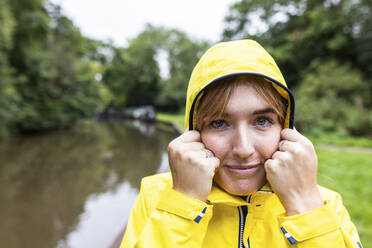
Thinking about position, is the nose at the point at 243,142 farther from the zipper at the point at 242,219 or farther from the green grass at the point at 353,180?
the green grass at the point at 353,180

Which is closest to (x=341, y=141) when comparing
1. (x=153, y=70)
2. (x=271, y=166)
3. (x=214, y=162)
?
(x=271, y=166)

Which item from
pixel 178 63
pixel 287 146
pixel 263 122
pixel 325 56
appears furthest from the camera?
pixel 178 63

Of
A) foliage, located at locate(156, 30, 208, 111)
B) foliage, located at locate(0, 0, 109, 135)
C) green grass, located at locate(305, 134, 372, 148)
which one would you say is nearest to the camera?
green grass, located at locate(305, 134, 372, 148)

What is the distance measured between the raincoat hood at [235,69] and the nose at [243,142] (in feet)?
0.84

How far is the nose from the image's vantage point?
1.04 metres

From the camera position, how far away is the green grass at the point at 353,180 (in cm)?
272

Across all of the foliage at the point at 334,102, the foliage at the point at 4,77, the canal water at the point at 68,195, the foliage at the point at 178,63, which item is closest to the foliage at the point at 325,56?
the foliage at the point at 334,102

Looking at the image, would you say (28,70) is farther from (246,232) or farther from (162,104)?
(162,104)

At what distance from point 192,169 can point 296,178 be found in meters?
0.44

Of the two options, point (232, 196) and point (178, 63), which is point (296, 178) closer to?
point (232, 196)

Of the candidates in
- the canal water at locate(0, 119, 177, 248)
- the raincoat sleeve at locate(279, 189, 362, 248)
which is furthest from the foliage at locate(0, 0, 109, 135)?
the raincoat sleeve at locate(279, 189, 362, 248)

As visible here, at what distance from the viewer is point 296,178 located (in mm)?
980

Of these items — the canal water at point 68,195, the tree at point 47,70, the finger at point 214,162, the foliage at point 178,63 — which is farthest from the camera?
the foliage at point 178,63

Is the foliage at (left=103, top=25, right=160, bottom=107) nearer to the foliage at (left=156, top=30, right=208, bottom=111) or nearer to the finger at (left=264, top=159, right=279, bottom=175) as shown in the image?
the foliage at (left=156, top=30, right=208, bottom=111)
